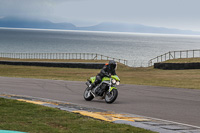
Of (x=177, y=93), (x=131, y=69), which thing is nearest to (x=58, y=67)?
(x=131, y=69)

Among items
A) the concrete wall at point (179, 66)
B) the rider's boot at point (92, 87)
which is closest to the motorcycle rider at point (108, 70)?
the rider's boot at point (92, 87)

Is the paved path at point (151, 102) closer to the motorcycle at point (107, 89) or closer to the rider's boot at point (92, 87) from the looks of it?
the motorcycle at point (107, 89)

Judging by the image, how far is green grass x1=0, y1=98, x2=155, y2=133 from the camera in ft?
25.5

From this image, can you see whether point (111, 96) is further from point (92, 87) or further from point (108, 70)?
point (92, 87)

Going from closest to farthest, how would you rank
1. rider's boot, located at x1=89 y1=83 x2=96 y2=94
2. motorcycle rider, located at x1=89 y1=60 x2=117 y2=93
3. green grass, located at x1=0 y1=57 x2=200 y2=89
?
motorcycle rider, located at x1=89 y1=60 x2=117 y2=93 → rider's boot, located at x1=89 y1=83 x2=96 y2=94 → green grass, located at x1=0 y1=57 x2=200 y2=89

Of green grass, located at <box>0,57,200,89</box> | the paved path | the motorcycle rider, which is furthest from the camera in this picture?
green grass, located at <box>0,57,200,89</box>

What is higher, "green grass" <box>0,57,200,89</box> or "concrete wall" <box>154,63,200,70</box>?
"concrete wall" <box>154,63,200,70</box>

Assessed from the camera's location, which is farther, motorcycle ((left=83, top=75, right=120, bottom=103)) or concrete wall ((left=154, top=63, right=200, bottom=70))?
concrete wall ((left=154, top=63, right=200, bottom=70))

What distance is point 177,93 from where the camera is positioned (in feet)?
53.7

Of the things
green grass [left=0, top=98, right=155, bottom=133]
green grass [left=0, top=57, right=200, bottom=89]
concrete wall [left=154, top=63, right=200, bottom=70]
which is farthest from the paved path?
concrete wall [left=154, top=63, right=200, bottom=70]

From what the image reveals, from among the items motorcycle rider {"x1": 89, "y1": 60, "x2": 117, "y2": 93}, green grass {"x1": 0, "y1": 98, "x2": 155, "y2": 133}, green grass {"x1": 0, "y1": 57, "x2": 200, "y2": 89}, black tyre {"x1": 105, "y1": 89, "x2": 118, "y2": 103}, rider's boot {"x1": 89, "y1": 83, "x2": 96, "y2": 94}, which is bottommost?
green grass {"x1": 0, "y1": 57, "x2": 200, "y2": 89}

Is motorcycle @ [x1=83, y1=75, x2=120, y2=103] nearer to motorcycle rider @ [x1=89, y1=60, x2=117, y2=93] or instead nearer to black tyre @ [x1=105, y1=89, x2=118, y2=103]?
black tyre @ [x1=105, y1=89, x2=118, y2=103]

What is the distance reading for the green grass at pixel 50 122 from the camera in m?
7.78

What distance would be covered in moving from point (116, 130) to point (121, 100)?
6.24 metres
